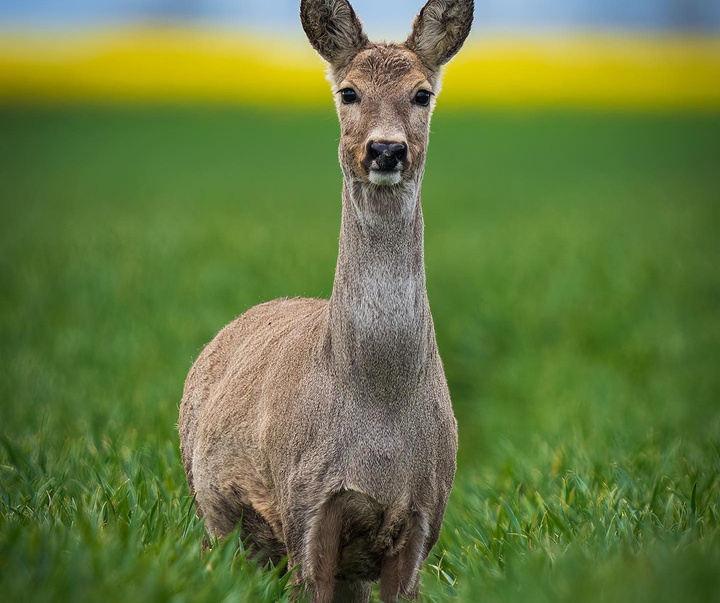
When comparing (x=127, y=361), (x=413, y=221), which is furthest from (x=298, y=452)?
(x=127, y=361)

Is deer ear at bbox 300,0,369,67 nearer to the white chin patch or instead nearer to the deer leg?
the white chin patch

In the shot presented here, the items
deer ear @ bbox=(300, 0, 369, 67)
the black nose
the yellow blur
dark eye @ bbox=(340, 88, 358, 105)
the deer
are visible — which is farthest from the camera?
the yellow blur

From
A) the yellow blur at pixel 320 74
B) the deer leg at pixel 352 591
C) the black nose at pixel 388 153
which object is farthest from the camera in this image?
the yellow blur at pixel 320 74

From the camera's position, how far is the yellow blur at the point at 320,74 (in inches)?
2125

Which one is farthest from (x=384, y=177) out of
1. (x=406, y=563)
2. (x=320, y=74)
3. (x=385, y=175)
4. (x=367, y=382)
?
(x=320, y=74)

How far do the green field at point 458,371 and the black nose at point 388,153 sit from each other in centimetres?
175

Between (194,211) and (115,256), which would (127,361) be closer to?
(115,256)

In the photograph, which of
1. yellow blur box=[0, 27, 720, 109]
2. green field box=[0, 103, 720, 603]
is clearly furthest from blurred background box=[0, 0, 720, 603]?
yellow blur box=[0, 27, 720, 109]

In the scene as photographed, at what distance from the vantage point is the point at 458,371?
11633 mm

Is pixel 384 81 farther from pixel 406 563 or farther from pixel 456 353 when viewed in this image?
pixel 456 353

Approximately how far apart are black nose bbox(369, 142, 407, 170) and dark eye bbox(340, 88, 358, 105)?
1.48 feet

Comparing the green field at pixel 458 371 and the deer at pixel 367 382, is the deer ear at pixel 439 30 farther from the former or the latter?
the green field at pixel 458 371

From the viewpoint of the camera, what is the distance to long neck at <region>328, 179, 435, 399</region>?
482cm

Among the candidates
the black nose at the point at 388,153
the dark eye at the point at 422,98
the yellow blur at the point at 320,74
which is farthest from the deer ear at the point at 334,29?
the yellow blur at the point at 320,74
